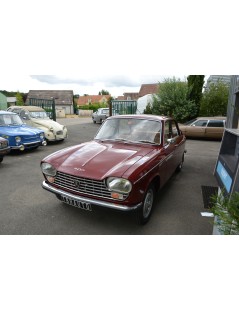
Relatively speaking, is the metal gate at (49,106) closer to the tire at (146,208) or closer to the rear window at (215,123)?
the rear window at (215,123)

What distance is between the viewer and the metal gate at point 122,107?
17480 millimetres

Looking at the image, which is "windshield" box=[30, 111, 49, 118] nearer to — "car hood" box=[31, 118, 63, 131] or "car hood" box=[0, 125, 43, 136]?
"car hood" box=[31, 118, 63, 131]

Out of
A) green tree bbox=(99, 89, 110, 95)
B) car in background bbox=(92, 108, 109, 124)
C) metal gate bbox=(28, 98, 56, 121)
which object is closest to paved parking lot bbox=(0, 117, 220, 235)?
metal gate bbox=(28, 98, 56, 121)

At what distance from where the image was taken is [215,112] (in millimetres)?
13922

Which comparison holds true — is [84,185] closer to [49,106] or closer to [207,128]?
[207,128]

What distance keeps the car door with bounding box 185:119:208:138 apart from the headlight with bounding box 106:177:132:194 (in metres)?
9.95

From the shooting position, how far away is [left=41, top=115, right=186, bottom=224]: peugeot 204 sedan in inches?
108

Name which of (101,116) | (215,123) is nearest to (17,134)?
(215,123)

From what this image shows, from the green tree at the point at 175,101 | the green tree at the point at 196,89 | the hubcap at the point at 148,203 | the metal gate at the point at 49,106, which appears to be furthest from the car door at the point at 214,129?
the metal gate at the point at 49,106

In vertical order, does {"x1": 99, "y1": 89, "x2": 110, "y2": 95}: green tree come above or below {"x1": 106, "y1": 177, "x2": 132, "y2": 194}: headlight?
above

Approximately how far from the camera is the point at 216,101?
544 inches

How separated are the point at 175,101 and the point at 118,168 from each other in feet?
42.8

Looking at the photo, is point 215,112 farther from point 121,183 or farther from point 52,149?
point 121,183

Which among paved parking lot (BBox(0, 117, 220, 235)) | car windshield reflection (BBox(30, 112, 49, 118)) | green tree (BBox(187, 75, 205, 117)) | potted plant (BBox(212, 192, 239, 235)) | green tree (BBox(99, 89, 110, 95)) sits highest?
green tree (BBox(99, 89, 110, 95))
